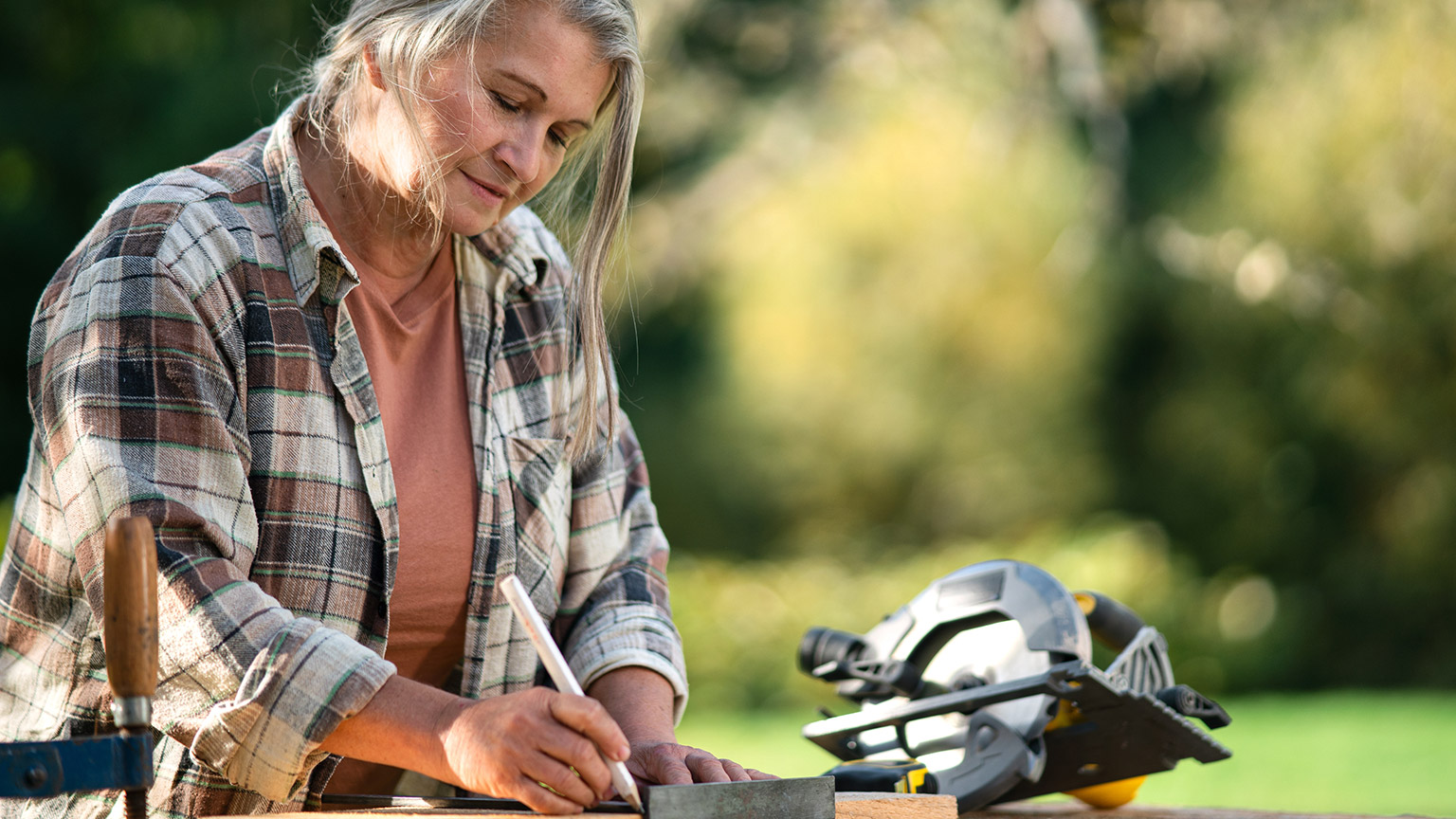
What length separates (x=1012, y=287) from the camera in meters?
8.91

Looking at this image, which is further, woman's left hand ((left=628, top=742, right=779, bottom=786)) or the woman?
woman's left hand ((left=628, top=742, right=779, bottom=786))

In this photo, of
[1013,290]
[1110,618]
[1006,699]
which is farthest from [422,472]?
[1013,290]

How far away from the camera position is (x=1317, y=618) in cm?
833

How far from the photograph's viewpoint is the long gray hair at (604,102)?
60.8 inches

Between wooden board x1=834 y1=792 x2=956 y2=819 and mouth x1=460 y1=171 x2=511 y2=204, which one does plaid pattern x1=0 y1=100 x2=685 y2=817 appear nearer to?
mouth x1=460 y1=171 x2=511 y2=204

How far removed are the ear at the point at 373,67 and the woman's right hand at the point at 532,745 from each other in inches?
31.2

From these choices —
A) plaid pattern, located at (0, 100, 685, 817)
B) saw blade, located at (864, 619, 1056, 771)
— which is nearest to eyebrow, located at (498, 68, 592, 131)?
plaid pattern, located at (0, 100, 685, 817)

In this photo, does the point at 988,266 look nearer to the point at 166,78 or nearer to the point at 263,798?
the point at 166,78

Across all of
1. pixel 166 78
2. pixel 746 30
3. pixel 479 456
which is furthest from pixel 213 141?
pixel 479 456

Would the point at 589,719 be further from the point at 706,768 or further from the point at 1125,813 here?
the point at 1125,813

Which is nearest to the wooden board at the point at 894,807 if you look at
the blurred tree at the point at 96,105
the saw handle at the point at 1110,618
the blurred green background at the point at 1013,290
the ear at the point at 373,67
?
the saw handle at the point at 1110,618

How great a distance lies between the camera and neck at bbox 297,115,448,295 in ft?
5.39

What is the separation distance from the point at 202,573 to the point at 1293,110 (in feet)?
27.2

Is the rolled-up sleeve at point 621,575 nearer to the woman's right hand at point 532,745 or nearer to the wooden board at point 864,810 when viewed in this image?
the wooden board at point 864,810
